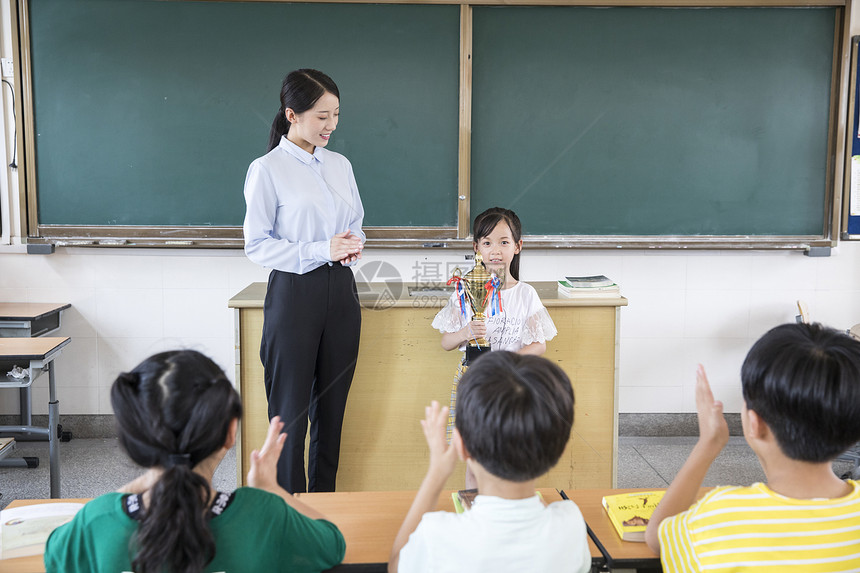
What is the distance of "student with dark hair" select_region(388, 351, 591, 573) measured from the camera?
1060mm

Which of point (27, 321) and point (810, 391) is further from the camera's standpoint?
point (27, 321)

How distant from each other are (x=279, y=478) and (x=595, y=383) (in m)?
1.31

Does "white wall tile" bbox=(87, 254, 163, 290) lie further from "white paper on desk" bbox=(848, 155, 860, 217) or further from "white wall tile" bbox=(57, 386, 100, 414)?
"white paper on desk" bbox=(848, 155, 860, 217)

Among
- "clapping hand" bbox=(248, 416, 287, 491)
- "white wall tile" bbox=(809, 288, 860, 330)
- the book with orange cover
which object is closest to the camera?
"clapping hand" bbox=(248, 416, 287, 491)

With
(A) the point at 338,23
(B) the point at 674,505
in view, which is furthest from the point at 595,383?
(A) the point at 338,23

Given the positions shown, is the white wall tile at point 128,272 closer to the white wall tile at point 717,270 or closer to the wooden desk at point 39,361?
the wooden desk at point 39,361

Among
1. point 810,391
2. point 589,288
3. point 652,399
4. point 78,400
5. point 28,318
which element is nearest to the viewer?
point 810,391

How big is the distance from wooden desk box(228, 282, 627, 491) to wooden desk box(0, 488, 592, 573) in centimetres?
119

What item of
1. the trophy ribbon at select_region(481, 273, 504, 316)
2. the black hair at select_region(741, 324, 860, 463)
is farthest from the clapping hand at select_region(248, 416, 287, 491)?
the trophy ribbon at select_region(481, 273, 504, 316)

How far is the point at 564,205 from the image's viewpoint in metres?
3.88

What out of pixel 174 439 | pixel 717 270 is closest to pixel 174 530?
pixel 174 439

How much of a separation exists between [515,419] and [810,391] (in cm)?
49

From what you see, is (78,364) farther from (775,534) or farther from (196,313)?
(775,534)

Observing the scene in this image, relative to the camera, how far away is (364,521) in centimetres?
148
